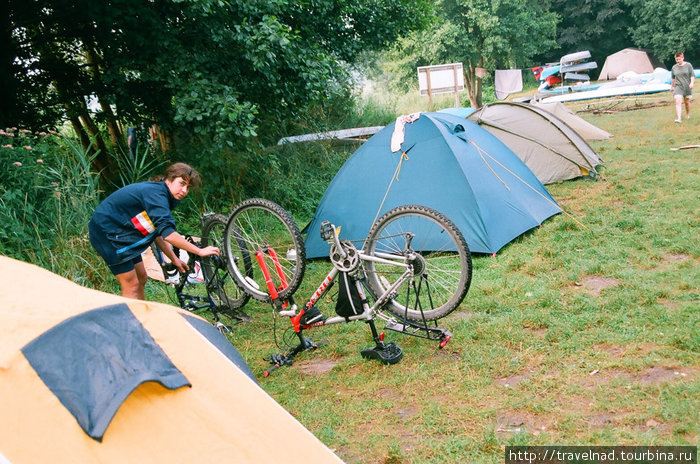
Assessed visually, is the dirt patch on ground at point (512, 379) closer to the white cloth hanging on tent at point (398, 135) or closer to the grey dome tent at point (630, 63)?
the white cloth hanging on tent at point (398, 135)

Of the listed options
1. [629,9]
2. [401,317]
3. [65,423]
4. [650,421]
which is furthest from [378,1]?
[629,9]

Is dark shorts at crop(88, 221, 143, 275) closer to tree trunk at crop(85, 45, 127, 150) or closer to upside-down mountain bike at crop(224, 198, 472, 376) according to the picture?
upside-down mountain bike at crop(224, 198, 472, 376)

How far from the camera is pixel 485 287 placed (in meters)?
4.75

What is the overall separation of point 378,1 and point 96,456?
9.47 metres

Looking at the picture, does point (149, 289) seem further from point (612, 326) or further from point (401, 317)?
point (612, 326)

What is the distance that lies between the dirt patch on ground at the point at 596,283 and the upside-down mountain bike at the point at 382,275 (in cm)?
122

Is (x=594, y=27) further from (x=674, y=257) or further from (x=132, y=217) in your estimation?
(x=132, y=217)

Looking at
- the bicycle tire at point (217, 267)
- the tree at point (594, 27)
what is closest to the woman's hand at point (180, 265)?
the bicycle tire at point (217, 267)

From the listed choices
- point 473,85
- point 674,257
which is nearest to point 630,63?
point 473,85

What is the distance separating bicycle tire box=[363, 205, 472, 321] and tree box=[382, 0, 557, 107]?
88.4ft

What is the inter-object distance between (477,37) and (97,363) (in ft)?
111

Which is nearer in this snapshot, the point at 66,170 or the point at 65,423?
the point at 65,423

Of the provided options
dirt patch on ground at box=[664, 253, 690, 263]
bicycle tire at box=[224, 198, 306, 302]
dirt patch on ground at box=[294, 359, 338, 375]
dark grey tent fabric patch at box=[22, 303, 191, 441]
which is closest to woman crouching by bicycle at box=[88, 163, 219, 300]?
bicycle tire at box=[224, 198, 306, 302]

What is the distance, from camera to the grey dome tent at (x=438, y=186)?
575cm
